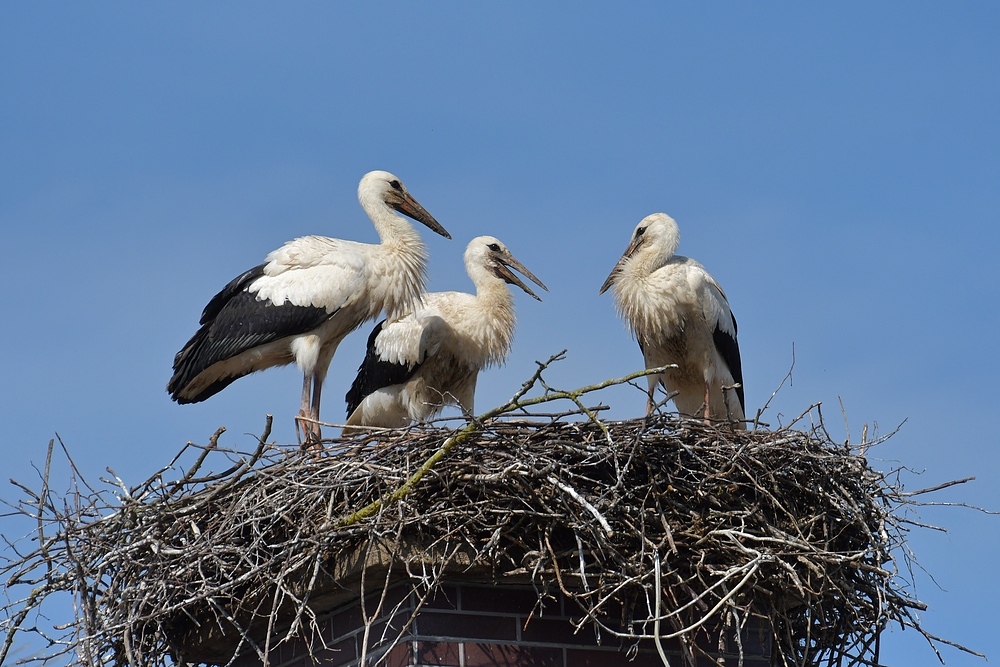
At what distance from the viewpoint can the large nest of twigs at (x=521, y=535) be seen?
15.3ft

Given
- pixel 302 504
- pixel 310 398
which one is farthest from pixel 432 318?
pixel 302 504

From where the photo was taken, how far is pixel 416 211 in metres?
8.10

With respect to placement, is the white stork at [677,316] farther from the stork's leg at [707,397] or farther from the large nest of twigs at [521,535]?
the large nest of twigs at [521,535]

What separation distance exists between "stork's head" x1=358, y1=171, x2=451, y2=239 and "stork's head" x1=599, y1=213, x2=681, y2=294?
1034mm

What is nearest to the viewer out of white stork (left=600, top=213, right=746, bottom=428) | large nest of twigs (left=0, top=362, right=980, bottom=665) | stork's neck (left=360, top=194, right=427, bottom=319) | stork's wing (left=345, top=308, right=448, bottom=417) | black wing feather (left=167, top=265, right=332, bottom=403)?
large nest of twigs (left=0, top=362, right=980, bottom=665)

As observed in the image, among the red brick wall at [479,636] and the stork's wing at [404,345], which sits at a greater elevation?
the stork's wing at [404,345]

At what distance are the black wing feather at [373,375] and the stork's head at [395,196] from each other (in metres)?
0.65

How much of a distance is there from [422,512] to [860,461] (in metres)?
1.75

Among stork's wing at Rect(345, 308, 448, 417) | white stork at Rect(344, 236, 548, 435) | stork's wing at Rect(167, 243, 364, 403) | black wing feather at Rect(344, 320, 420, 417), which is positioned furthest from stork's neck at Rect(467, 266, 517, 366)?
stork's wing at Rect(167, 243, 364, 403)

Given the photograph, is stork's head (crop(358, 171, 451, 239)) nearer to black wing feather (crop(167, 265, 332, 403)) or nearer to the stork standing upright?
the stork standing upright

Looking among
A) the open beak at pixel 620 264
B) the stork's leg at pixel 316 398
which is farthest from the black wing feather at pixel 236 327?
the open beak at pixel 620 264

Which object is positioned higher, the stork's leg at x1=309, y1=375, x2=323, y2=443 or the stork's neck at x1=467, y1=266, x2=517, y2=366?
the stork's neck at x1=467, y1=266, x2=517, y2=366

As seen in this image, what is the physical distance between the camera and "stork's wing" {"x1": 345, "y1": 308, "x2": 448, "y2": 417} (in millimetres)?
7941

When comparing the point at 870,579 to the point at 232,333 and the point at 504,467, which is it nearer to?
the point at 504,467
